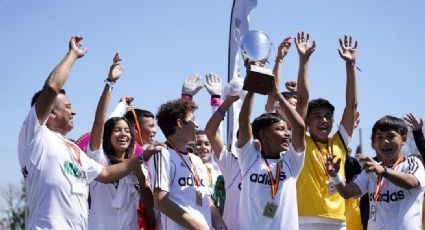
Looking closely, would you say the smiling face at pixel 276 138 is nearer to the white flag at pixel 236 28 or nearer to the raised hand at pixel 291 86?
the raised hand at pixel 291 86

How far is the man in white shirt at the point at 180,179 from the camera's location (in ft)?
20.2

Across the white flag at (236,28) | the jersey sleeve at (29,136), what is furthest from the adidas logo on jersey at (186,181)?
the white flag at (236,28)

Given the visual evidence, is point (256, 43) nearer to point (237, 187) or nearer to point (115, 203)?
point (237, 187)

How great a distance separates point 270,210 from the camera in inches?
246

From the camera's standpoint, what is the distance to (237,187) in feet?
23.6

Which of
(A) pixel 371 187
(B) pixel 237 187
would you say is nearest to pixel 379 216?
(A) pixel 371 187

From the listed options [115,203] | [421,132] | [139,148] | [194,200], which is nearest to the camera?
[194,200]

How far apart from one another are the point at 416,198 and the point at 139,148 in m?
3.11

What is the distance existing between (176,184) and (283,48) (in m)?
2.29

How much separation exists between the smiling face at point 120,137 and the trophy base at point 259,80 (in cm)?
153

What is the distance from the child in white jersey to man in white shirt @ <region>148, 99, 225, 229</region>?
1.30m

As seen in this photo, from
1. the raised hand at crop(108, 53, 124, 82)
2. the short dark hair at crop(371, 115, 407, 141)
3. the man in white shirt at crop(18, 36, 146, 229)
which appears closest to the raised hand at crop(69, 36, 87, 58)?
the man in white shirt at crop(18, 36, 146, 229)

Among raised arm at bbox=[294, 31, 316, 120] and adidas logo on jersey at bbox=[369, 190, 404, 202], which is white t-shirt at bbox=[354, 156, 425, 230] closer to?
adidas logo on jersey at bbox=[369, 190, 404, 202]

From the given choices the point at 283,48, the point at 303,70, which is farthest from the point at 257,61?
the point at 283,48
